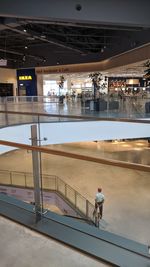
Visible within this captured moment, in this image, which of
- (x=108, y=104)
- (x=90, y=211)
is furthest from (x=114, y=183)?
(x=108, y=104)

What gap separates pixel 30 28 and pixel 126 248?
1080cm

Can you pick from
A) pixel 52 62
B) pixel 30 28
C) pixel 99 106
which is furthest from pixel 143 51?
pixel 52 62

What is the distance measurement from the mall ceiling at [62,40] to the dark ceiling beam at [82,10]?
8.92 feet

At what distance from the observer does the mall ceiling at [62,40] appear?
9.86 meters

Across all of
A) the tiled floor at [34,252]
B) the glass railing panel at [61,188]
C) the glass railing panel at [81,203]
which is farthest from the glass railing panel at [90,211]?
the tiled floor at [34,252]

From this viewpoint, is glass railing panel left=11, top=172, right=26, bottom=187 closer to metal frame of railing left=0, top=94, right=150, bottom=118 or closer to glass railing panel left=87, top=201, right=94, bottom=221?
metal frame of railing left=0, top=94, right=150, bottom=118

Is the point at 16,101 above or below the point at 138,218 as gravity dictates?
above

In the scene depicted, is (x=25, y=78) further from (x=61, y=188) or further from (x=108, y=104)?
(x=61, y=188)

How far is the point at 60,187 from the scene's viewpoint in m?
10.1

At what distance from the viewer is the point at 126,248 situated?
66.8 inches

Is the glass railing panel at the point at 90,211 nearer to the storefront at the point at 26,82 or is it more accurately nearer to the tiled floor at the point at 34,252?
the tiled floor at the point at 34,252

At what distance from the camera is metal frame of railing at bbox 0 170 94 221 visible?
8.29m

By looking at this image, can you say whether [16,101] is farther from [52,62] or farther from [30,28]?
[52,62]

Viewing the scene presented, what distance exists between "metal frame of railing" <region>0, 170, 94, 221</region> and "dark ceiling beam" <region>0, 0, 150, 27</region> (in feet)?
14.8
